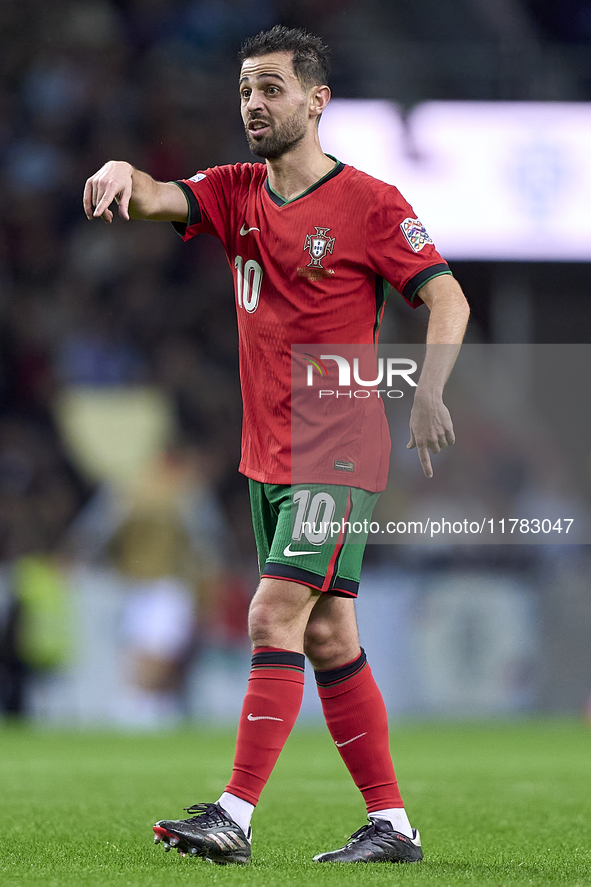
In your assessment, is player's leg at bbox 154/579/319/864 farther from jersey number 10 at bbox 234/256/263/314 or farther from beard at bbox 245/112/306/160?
beard at bbox 245/112/306/160

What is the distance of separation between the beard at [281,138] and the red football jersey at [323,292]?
13cm

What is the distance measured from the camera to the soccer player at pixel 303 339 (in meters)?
3.41

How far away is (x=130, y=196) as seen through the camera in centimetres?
352

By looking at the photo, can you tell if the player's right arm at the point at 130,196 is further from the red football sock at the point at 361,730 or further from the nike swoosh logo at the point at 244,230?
the red football sock at the point at 361,730

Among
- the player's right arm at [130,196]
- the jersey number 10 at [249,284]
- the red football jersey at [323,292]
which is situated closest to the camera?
the player's right arm at [130,196]

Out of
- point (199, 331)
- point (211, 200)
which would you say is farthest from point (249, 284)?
point (199, 331)

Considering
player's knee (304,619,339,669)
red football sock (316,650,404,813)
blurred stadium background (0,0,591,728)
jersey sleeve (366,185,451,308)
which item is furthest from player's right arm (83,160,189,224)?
blurred stadium background (0,0,591,728)

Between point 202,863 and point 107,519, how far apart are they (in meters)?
7.90

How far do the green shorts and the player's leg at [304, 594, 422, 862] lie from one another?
10 cm

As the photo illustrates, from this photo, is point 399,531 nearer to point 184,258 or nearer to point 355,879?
point 184,258

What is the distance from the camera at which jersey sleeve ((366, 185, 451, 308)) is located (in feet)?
11.4

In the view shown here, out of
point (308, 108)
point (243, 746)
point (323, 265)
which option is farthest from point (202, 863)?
point (308, 108)

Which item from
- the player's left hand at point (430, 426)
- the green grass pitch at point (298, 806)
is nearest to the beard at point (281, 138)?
the player's left hand at point (430, 426)

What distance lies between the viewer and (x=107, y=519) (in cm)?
1104
